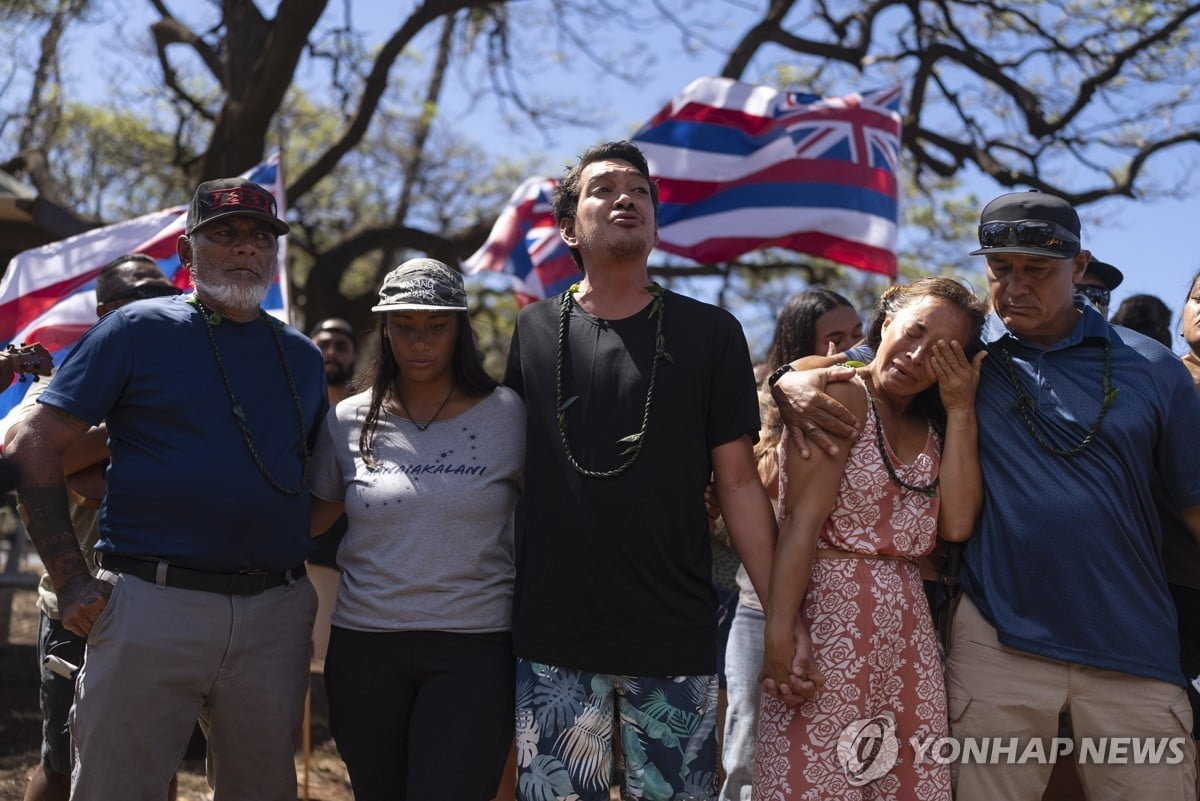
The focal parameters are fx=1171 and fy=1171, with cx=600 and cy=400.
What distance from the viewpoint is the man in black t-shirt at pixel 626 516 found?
296 centimetres

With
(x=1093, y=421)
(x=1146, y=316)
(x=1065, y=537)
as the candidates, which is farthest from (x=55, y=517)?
(x=1146, y=316)

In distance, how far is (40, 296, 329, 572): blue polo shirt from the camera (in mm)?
3150

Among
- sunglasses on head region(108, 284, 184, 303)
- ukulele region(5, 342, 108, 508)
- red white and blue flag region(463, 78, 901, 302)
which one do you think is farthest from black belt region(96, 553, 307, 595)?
red white and blue flag region(463, 78, 901, 302)

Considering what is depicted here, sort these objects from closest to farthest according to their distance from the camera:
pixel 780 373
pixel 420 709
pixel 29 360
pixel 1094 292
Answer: pixel 420 709 < pixel 780 373 < pixel 29 360 < pixel 1094 292

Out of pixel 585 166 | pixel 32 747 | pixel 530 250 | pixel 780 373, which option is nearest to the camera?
pixel 585 166

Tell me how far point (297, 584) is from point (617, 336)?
1211mm

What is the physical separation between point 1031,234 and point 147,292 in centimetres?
300

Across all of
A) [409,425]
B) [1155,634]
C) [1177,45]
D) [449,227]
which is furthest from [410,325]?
[449,227]

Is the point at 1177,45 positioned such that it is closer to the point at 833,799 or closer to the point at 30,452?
the point at 833,799

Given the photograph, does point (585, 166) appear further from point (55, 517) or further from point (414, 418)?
point (55, 517)

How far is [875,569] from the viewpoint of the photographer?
3.12m

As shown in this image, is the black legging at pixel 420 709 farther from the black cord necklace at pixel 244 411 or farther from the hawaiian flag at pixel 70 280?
the hawaiian flag at pixel 70 280

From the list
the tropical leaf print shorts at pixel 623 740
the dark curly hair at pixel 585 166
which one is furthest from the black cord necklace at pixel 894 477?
the dark curly hair at pixel 585 166

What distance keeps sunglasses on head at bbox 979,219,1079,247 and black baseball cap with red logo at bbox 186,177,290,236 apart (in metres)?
2.10
